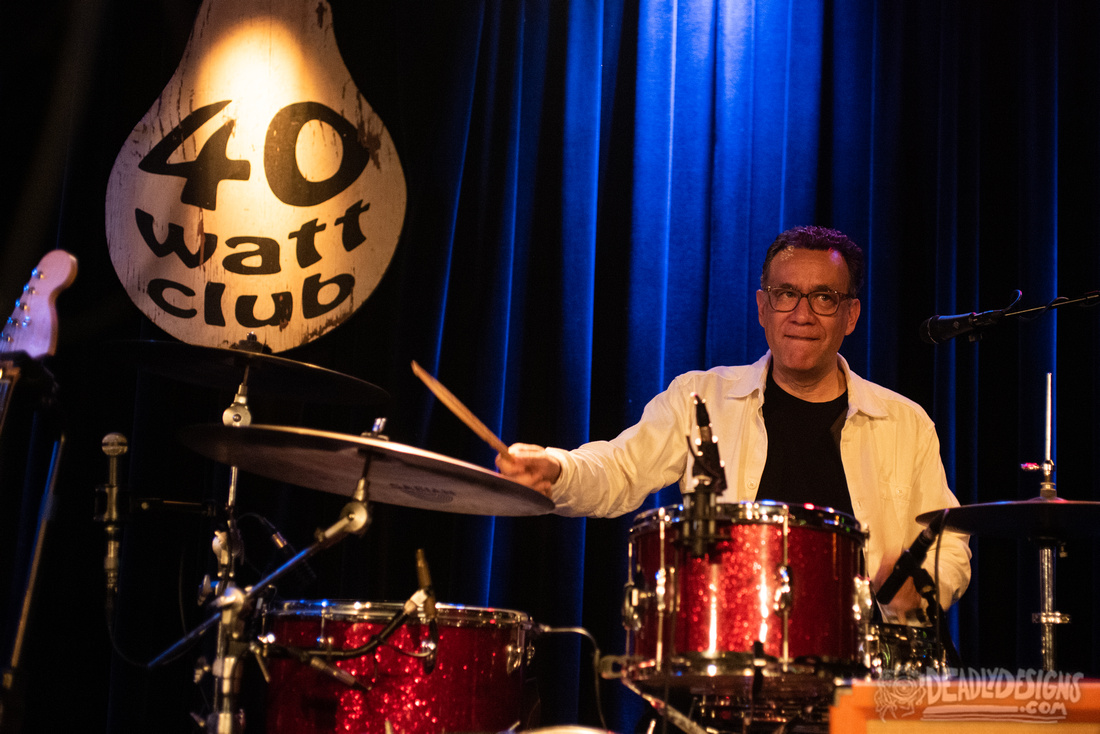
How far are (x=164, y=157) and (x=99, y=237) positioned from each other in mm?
329

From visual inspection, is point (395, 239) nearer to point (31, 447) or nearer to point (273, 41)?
point (273, 41)

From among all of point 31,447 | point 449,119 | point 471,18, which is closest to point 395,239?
point 449,119

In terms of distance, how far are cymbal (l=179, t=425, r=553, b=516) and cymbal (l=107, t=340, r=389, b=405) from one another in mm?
329

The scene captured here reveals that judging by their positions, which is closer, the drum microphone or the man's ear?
the drum microphone

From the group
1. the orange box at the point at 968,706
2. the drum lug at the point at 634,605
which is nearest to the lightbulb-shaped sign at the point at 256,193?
the drum lug at the point at 634,605

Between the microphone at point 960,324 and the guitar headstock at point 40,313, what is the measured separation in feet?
6.53

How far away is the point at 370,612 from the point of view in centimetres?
215

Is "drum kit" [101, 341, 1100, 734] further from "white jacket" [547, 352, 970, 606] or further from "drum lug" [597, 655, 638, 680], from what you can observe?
"white jacket" [547, 352, 970, 606]

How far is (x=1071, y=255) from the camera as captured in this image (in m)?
3.13

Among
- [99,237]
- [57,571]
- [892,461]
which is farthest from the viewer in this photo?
[99,237]

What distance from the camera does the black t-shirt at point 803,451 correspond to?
276 centimetres

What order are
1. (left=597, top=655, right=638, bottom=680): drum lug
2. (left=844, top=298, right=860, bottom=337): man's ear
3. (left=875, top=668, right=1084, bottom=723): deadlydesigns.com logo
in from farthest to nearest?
1. (left=844, top=298, right=860, bottom=337): man's ear
2. (left=597, top=655, right=638, bottom=680): drum lug
3. (left=875, top=668, right=1084, bottom=723): deadlydesigns.com logo

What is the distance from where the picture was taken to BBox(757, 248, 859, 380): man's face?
2.81 meters

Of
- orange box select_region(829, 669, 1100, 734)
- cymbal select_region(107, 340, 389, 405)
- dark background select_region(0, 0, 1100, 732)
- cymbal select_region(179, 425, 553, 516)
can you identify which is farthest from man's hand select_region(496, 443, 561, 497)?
orange box select_region(829, 669, 1100, 734)
